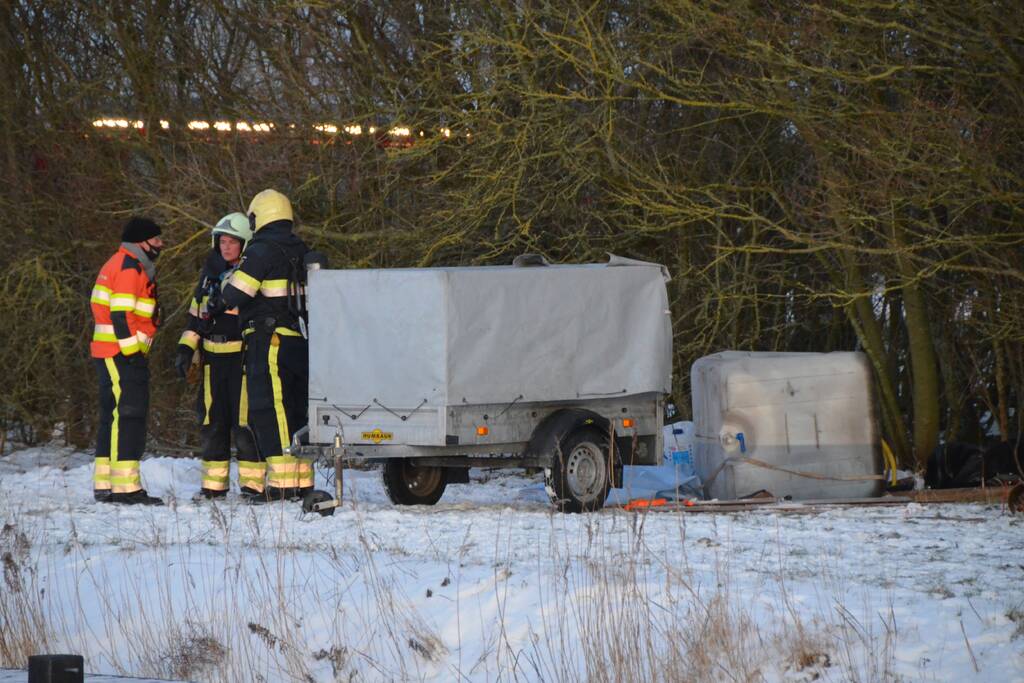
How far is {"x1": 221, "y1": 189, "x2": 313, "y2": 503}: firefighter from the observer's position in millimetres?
10828

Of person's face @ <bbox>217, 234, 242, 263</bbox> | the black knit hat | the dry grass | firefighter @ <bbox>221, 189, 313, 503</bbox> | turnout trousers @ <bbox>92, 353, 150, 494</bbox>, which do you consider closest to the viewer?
the dry grass

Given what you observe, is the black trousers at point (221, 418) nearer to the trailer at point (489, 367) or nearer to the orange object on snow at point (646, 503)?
the trailer at point (489, 367)

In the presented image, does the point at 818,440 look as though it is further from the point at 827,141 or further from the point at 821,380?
the point at 827,141

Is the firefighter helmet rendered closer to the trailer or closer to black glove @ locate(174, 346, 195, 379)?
black glove @ locate(174, 346, 195, 379)

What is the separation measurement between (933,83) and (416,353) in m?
5.30

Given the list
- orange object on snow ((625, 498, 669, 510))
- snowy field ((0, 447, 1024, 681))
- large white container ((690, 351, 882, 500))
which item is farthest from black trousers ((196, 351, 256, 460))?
large white container ((690, 351, 882, 500))

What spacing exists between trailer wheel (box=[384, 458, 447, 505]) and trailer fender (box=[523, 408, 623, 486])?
1253mm

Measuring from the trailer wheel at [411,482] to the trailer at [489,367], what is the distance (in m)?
0.37

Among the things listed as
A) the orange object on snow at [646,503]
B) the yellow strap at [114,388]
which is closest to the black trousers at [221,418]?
the yellow strap at [114,388]

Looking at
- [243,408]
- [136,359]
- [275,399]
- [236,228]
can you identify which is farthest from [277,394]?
[236,228]

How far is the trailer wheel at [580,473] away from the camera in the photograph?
10.4 m

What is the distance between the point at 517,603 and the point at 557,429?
3.35 metres

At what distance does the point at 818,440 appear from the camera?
465 inches

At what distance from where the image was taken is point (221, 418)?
11.4 m
